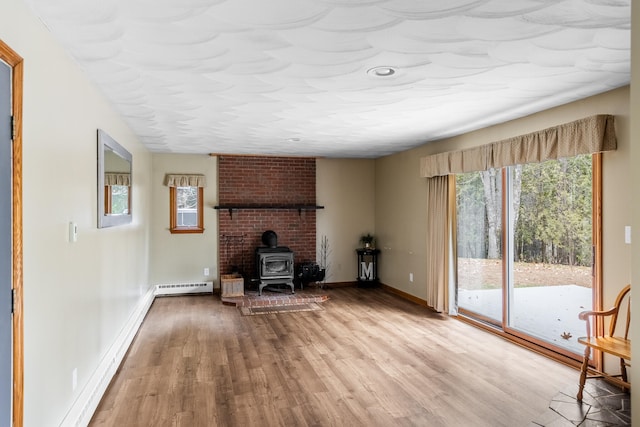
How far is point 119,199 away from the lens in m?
3.77

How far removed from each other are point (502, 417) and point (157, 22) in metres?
3.03

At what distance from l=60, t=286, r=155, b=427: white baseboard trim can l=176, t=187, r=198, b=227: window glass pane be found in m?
Result: 2.23

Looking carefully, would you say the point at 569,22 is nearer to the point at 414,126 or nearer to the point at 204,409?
the point at 414,126

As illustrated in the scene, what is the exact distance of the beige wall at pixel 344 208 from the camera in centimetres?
727

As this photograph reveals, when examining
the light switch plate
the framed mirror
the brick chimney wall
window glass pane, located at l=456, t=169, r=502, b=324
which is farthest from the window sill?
the light switch plate

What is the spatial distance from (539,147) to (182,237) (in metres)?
5.19

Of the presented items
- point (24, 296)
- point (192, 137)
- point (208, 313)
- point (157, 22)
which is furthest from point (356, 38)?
point (208, 313)

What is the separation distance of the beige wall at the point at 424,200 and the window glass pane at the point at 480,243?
0.48 meters

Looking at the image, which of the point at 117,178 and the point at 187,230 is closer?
the point at 117,178

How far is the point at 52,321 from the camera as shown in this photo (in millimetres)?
2094

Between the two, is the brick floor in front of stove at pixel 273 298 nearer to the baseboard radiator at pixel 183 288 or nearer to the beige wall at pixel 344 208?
the baseboard radiator at pixel 183 288

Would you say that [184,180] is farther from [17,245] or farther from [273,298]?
[17,245]

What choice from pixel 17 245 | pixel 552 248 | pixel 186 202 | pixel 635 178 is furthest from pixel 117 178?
pixel 552 248

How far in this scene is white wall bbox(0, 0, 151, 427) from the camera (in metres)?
1.80
